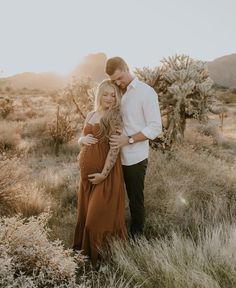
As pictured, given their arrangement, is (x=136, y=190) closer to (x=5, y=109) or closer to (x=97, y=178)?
(x=97, y=178)

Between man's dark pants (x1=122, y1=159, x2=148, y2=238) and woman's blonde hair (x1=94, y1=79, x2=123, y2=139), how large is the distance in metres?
0.48

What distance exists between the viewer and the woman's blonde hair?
416cm

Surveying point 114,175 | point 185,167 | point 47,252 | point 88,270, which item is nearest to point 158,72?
point 185,167

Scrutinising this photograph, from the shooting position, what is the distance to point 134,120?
4312 mm

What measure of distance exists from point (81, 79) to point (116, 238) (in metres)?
8.06

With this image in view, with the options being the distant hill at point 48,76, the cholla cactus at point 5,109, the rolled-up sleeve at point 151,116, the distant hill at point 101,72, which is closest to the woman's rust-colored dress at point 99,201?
the rolled-up sleeve at point 151,116

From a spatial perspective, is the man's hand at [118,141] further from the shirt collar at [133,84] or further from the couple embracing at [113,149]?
the shirt collar at [133,84]

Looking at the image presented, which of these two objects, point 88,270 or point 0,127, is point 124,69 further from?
point 0,127

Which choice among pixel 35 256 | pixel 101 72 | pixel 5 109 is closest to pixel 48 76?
pixel 101 72

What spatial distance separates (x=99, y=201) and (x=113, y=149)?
573mm

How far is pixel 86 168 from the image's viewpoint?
4.39m

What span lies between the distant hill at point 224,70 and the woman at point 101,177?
Answer: 289 ft

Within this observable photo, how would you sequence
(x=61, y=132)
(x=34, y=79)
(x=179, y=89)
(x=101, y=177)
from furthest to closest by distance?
(x=34, y=79) → (x=61, y=132) → (x=179, y=89) → (x=101, y=177)

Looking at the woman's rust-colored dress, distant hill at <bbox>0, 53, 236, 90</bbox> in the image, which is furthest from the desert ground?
distant hill at <bbox>0, 53, 236, 90</bbox>
